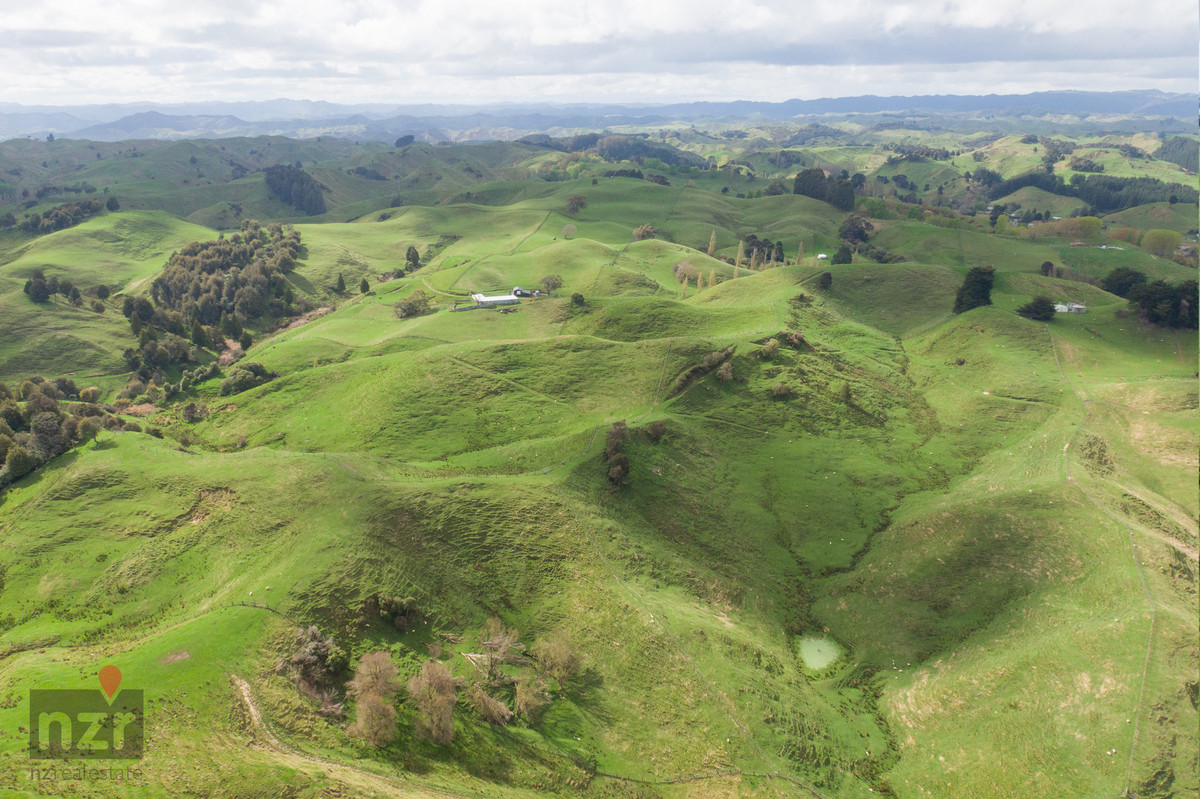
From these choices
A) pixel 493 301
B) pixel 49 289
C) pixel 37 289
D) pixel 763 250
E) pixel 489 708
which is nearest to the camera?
pixel 489 708

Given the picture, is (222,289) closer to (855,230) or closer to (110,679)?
(110,679)

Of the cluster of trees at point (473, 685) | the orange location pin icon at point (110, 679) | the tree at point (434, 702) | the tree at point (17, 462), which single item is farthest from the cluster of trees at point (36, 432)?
the tree at point (434, 702)

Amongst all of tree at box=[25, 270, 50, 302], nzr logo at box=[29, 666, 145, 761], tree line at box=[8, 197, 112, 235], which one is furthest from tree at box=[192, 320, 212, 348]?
tree line at box=[8, 197, 112, 235]

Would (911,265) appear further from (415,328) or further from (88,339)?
(88,339)

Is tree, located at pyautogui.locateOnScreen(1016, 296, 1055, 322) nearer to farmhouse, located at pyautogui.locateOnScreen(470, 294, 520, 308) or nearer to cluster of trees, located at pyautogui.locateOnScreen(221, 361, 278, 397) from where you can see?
farmhouse, located at pyautogui.locateOnScreen(470, 294, 520, 308)

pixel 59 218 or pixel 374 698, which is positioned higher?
pixel 59 218

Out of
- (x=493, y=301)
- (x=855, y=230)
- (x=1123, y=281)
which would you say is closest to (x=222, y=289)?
(x=493, y=301)

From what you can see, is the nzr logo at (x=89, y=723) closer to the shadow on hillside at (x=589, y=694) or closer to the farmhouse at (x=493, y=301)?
the shadow on hillside at (x=589, y=694)
